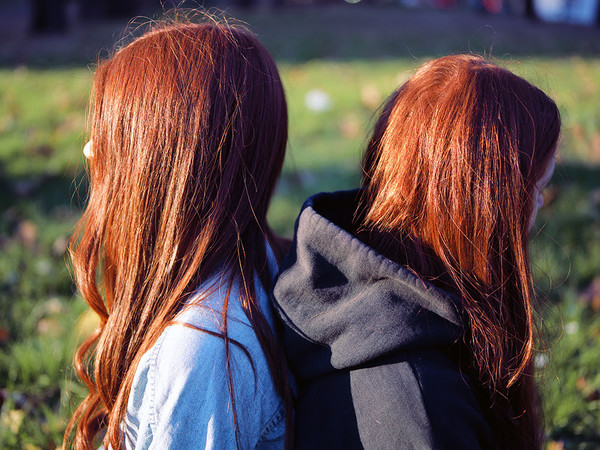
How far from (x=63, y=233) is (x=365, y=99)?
2.92 meters

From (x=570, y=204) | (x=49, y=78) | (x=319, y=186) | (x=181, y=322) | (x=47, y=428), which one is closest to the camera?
(x=181, y=322)

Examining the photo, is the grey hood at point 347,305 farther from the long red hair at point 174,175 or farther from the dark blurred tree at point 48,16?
the dark blurred tree at point 48,16

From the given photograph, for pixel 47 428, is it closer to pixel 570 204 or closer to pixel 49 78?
pixel 570 204

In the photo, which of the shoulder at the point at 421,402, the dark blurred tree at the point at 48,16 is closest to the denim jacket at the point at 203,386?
the shoulder at the point at 421,402

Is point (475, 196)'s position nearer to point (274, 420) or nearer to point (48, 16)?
point (274, 420)

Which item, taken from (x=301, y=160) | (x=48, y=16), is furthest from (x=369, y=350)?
(x=48, y=16)

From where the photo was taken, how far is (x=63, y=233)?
285 centimetres

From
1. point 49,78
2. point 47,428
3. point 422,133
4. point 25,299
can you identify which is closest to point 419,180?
point 422,133

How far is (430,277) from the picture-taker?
1123 millimetres

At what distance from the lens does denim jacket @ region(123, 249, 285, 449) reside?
1.07 meters

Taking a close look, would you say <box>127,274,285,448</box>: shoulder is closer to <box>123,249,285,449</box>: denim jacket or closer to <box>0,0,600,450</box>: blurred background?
<box>123,249,285,449</box>: denim jacket

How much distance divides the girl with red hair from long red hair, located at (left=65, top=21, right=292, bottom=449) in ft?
0.47

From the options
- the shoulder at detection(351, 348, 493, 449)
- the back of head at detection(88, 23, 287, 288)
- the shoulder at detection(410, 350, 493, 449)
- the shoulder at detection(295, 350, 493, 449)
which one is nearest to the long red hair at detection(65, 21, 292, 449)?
the back of head at detection(88, 23, 287, 288)

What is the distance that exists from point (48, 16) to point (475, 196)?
7609 mm
